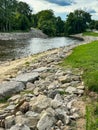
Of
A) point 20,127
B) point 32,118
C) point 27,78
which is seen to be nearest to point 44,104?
point 32,118

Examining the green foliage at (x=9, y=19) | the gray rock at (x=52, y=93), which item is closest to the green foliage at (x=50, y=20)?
the green foliage at (x=9, y=19)

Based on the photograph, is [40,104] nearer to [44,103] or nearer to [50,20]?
[44,103]

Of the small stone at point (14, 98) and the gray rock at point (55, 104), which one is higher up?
the gray rock at point (55, 104)

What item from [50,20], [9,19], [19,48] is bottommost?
[50,20]

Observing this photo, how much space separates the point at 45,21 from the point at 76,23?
22340 millimetres

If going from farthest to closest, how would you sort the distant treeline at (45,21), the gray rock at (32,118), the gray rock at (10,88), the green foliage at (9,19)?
the distant treeline at (45,21) < the green foliage at (9,19) < the gray rock at (10,88) < the gray rock at (32,118)

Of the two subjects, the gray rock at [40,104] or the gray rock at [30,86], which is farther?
the gray rock at [30,86]

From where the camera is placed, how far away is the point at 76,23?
144750 millimetres

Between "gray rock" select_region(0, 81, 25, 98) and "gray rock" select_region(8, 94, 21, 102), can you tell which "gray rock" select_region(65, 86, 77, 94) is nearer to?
"gray rock" select_region(8, 94, 21, 102)

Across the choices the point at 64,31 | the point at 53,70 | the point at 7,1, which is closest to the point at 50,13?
the point at 64,31

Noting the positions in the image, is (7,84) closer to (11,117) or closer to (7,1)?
(11,117)

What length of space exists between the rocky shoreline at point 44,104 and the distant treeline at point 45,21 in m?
92.0

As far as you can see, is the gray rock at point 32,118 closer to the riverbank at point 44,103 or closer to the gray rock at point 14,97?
the riverbank at point 44,103

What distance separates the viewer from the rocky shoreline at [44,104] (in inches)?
318
